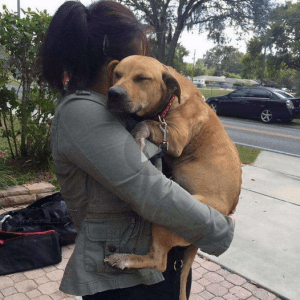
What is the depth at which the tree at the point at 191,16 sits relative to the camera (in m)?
23.3

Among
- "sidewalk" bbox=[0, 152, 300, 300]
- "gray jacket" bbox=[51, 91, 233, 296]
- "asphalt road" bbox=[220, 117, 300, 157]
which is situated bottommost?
"asphalt road" bbox=[220, 117, 300, 157]

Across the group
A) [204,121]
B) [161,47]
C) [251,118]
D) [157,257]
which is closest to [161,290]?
[157,257]

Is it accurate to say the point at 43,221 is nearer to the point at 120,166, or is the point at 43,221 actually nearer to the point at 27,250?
the point at 27,250

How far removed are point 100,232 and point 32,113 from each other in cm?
530

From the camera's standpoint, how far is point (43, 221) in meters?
4.14

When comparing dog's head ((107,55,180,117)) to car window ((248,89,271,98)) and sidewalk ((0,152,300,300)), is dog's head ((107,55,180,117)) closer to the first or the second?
sidewalk ((0,152,300,300))

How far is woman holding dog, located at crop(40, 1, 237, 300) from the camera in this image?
1.32 metres

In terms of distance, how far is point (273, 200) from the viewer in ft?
20.1

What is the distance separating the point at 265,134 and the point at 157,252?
41.2 feet

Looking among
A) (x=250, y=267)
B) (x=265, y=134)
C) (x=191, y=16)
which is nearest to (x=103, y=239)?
(x=250, y=267)

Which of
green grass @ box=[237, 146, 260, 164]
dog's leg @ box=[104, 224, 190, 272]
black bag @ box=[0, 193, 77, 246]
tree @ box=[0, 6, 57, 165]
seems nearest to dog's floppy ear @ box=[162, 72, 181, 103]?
dog's leg @ box=[104, 224, 190, 272]

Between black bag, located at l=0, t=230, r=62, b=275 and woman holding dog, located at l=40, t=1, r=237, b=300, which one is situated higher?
woman holding dog, located at l=40, t=1, r=237, b=300

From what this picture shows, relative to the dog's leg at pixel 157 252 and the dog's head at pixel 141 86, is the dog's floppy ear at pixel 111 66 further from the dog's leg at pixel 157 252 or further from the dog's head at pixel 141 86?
the dog's leg at pixel 157 252

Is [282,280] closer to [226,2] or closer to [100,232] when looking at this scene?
[100,232]
